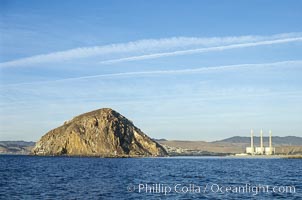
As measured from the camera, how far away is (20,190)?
6512cm

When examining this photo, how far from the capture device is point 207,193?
61.5 meters

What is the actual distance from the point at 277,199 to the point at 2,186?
4169 cm

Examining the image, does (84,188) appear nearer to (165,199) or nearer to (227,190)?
(165,199)

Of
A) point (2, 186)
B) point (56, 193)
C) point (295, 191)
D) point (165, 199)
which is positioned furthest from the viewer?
point (2, 186)

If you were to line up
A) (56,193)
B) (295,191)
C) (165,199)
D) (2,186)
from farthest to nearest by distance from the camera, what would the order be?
(2,186) < (295,191) < (56,193) < (165,199)

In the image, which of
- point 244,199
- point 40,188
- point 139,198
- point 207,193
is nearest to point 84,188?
point 40,188

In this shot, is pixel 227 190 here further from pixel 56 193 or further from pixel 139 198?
pixel 56 193

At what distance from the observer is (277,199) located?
185 feet

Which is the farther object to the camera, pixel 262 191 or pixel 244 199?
pixel 262 191

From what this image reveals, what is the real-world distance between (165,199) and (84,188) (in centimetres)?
1646

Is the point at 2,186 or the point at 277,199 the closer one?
the point at 277,199

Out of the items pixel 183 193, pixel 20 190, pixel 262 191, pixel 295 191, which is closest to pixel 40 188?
pixel 20 190

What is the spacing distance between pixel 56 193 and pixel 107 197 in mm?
8079

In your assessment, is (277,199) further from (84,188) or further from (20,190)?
(20,190)
